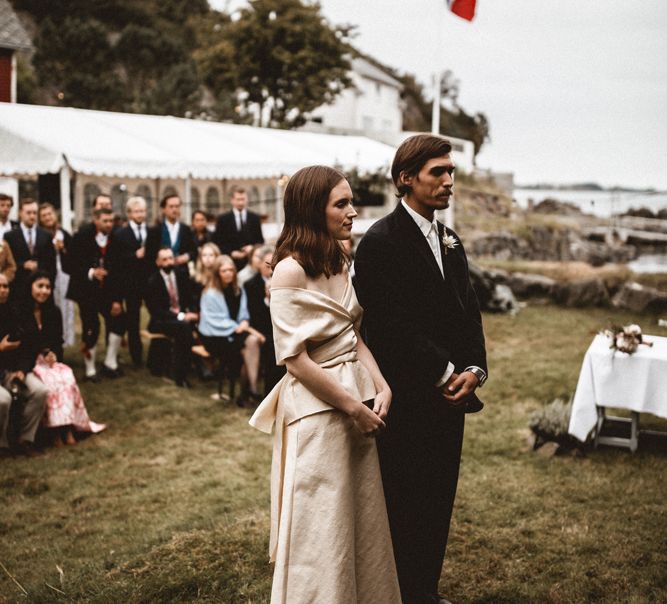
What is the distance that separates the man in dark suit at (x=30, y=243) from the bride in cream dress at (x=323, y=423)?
6.07 metres

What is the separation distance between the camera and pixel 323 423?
2.69 m

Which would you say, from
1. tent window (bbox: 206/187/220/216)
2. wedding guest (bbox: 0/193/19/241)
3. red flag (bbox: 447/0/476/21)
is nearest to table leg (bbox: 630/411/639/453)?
wedding guest (bbox: 0/193/19/241)

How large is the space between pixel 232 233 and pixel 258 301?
200cm

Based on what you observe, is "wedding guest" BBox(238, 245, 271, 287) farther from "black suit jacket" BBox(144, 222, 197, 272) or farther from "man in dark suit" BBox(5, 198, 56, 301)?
"man in dark suit" BBox(5, 198, 56, 301)

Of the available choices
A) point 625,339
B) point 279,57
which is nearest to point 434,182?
point 625,339

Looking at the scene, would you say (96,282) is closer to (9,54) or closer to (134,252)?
(134,252)

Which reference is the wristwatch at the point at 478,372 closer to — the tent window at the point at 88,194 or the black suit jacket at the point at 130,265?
the black suit jacket at the point at 130,265

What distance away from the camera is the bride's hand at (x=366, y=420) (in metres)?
2.69

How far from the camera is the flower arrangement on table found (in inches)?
218

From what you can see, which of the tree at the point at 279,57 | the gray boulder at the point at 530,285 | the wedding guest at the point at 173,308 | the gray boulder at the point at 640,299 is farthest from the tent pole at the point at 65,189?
the tree at the point at 279,57

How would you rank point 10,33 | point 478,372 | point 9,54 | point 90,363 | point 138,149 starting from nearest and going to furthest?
point 478,372
point 90,363
point 138,149
point 10,33
point 9,54

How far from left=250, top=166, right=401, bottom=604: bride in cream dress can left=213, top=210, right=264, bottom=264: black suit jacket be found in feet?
22.4

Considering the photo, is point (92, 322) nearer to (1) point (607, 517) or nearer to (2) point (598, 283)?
(1) point (607, 517)

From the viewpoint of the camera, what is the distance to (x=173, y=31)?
45.3 m
